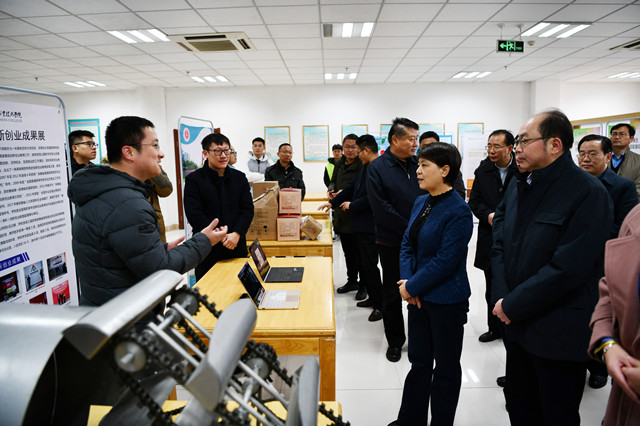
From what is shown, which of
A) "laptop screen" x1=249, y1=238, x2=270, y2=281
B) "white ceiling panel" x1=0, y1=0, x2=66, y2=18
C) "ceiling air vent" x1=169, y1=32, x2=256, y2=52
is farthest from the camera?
"ceiling air vent" x1=169, y1=32, x2=256, y2=52

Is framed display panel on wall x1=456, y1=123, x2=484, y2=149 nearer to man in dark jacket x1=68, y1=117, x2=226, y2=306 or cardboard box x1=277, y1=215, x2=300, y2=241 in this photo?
cardboard box x1=277, y1=215, x2=300, y2=241

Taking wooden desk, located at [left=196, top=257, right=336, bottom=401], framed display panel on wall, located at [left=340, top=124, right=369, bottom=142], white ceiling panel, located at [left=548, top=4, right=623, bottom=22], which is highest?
white ceiling panel, located at [left=548, top=4, right=623, bottom=22]

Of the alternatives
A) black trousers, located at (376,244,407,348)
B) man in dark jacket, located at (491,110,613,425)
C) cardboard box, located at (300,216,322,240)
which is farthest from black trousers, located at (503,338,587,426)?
cardboard box, located at (300,216,322,240)

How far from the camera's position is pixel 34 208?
185 cm

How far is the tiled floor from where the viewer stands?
6.79 feet

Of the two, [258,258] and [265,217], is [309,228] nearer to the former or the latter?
[265,217]

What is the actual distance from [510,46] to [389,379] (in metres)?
4.90

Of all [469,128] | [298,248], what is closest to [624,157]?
[298,248]

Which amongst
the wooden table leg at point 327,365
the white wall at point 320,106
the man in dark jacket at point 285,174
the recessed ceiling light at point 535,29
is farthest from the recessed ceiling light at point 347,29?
the wooden table leg at point 327,365

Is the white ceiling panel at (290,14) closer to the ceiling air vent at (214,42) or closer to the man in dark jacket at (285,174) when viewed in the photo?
the ceiling air vent at (214,42)

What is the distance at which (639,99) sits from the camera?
9.02 m

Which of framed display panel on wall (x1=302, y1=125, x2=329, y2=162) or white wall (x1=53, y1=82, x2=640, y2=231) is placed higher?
white wall (x1=53, y1=82, x2=640, y2=231)

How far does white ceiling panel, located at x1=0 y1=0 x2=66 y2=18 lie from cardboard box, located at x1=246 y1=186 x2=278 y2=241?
133 inches

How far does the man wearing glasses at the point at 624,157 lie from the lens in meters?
3.55
